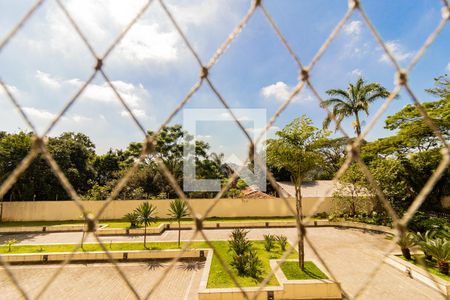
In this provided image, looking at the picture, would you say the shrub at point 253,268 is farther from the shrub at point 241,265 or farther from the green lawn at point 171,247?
the green lawn at point 171,247

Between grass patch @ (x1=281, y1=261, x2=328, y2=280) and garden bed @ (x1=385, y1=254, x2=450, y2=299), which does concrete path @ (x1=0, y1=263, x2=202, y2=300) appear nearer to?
grass patch @ (x1=281, y1=261, x2=328, y2=280)

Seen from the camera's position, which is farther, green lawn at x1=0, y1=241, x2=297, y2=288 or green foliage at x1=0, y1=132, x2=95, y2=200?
green foliage at x1=0, y1=132, x2=95, y2=200

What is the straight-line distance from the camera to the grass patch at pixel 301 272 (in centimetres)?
652

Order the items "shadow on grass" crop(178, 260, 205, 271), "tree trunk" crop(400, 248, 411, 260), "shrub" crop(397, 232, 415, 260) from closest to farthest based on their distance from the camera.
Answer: "shrub" crop(397, 232, 415, 260)
"tree trunk" crop(400, 248, 411, 260)
"shadow on grass" crop(178, 260, 205, 271)

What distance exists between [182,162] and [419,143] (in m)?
15.5

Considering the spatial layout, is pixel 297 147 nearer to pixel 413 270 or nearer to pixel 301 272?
pixel 301 272

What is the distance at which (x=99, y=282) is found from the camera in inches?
296

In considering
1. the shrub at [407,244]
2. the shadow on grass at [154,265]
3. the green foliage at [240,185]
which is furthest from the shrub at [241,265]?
the green foliage at [240,185]

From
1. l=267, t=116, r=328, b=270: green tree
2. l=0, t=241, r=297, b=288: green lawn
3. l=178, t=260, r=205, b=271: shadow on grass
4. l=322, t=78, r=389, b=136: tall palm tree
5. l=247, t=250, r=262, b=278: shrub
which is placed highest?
l=322, t=78, r=389, b=136: tall palm tree

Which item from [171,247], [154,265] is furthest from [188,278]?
[171,247]

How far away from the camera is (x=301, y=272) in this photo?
6.83 meters

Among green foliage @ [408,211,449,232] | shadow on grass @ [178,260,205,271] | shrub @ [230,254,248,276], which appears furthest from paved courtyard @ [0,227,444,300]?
green foliage @ [408,211,449,232]

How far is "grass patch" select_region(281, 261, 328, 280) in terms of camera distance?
21.4 ft

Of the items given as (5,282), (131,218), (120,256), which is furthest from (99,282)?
(131,218)
